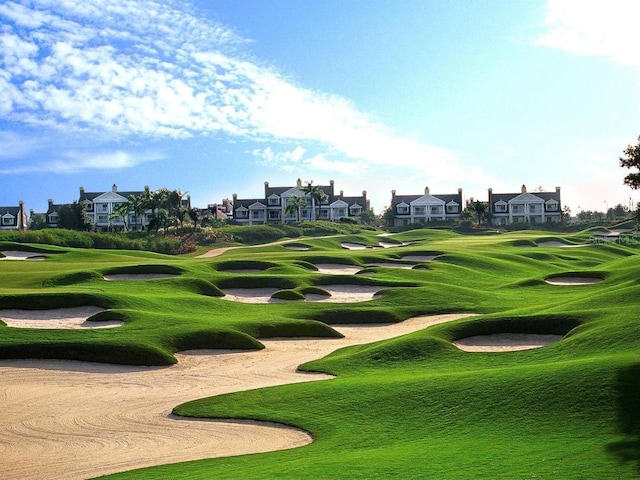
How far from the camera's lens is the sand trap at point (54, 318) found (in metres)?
31.7

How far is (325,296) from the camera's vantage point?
45.1m

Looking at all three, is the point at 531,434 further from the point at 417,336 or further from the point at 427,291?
the point at 427,291

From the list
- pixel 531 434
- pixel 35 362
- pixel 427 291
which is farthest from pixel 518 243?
pixel 531 434

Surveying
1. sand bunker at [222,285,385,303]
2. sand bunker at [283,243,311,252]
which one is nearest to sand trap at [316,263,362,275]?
sand bunker at [222,285,385,303]

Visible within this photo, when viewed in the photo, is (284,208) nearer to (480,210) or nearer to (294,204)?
(294,204)

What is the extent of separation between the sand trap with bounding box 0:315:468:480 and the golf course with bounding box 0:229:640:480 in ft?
0.26

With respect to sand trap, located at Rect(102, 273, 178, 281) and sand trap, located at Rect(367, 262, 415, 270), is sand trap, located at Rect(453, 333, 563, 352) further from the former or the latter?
sand trap, located at Rect(367, 262, 415, 270)

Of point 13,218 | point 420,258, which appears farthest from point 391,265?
point 13,218

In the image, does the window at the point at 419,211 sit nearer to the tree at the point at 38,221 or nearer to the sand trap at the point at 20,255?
the tree at the point at 38,221

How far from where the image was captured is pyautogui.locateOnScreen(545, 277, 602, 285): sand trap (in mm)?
52562

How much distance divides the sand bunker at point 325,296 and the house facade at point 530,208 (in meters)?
115

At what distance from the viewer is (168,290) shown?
4350cm

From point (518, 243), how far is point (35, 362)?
3133 inches

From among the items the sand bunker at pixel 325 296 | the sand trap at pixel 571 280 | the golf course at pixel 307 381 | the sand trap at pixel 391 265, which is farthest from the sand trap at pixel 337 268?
the sand trap at pixel 571 280
